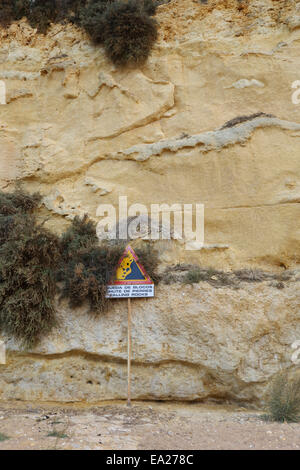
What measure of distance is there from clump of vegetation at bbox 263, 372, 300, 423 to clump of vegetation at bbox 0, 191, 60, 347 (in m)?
3.37

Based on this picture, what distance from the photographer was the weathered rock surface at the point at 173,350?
5871mm

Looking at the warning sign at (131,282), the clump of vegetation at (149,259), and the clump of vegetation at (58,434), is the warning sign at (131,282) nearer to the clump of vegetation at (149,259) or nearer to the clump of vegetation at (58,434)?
the clump of vegetation at (149,259)

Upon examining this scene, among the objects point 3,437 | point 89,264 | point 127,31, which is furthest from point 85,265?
point 127,31

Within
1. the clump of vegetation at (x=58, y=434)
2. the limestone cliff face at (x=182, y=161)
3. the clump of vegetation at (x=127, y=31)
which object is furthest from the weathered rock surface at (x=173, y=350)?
the clump of vegetation at (x=127, y=31)

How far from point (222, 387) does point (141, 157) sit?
4406 millimetres

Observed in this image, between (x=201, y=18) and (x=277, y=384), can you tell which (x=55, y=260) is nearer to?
(x=277, y=384)

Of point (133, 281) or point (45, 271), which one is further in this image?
point (45, 271)

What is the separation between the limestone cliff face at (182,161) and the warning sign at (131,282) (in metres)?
0.28

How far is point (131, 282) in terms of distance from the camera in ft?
20.2

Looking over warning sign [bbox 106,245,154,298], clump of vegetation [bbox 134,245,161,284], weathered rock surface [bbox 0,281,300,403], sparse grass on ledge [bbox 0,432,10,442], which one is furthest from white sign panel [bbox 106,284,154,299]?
sparse grass on ledge [bbox 0,432,10,442]

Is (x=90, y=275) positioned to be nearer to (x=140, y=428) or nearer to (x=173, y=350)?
(x=173, y=350)

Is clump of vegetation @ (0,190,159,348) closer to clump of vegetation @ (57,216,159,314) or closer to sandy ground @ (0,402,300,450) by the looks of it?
clump of vegetation @ (57,216,159,314)

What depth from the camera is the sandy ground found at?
3.99 meters

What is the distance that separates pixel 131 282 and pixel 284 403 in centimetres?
265
